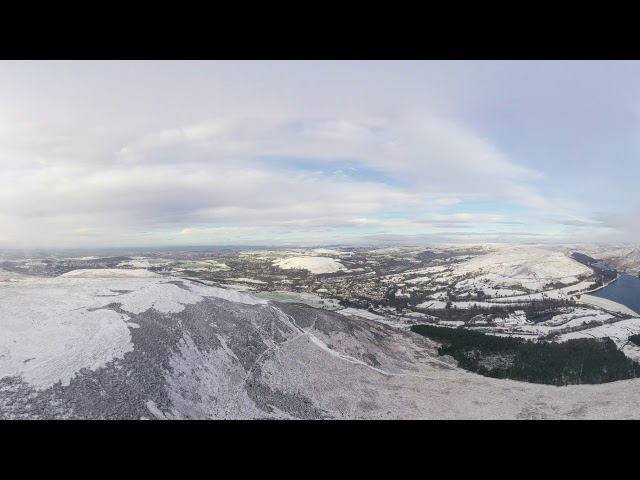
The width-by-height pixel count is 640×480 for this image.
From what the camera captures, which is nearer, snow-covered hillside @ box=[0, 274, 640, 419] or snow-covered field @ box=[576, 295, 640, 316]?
snow-covered hillside @ box=[0, 274, 640, 419]

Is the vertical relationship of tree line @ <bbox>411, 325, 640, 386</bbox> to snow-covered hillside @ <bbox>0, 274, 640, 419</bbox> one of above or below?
below

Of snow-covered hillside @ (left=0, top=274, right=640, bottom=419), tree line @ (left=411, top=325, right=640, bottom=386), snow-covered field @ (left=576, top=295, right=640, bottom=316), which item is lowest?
tree line @ (left=411, top=325, right=640, bottom=386)

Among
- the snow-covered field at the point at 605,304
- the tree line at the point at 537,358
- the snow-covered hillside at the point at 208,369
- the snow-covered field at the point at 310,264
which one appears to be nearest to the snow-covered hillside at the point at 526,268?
the snow-covered field at the point at 605,304

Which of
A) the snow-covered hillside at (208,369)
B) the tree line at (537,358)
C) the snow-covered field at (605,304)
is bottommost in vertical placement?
the tree line at (537,358)

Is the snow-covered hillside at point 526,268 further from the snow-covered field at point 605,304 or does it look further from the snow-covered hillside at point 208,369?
the snow-covered hillside at point 208,369

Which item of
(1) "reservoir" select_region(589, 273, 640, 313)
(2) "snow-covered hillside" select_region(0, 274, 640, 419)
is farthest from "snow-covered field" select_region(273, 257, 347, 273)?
(1) "reservoir" select_region(589, 273, 640, 313)

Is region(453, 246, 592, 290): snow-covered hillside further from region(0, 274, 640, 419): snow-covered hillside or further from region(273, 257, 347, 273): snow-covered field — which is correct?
region(0, 274, 640, 419): snow-covered hillside
